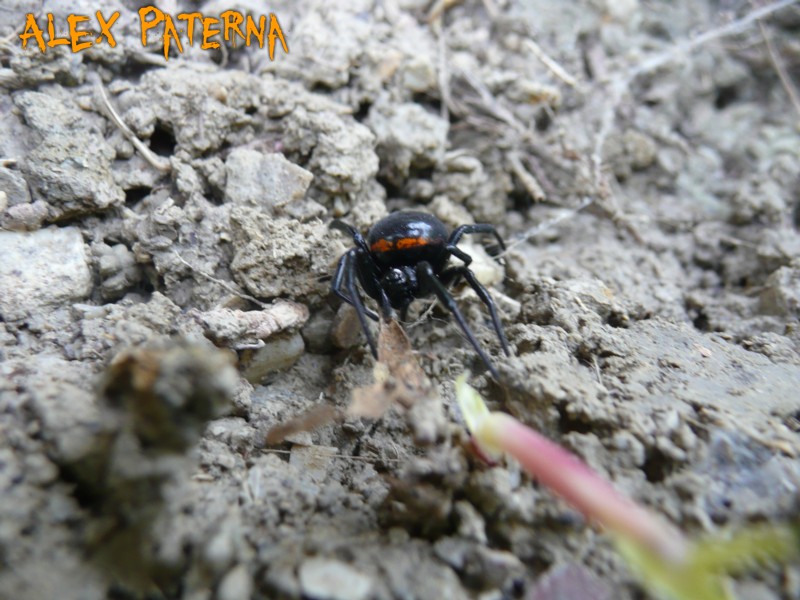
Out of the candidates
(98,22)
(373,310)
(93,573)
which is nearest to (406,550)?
(93,573)

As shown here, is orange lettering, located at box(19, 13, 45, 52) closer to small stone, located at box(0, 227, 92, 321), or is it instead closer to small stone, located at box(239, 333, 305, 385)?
small stone, located at box(0, 227, 92, 321)

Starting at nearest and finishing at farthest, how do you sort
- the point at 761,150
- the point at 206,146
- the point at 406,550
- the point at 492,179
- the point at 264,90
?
the point at 406,550 → the point at 206,146 → the point at 264,90 → the point at 492,179 → the point at 761,150

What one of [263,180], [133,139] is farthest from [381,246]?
[133,139]

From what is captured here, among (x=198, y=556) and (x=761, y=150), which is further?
(x=761, y=150)

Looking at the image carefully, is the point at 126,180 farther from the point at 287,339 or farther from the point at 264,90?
the point at 287,339

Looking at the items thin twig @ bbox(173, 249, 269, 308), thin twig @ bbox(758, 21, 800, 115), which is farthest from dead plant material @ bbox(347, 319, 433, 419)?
thin twig @ bbox(758, 21, 800, 115)

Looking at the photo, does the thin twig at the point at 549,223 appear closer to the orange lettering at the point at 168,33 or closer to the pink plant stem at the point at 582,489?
the pink plant stem at the point at 582,489
